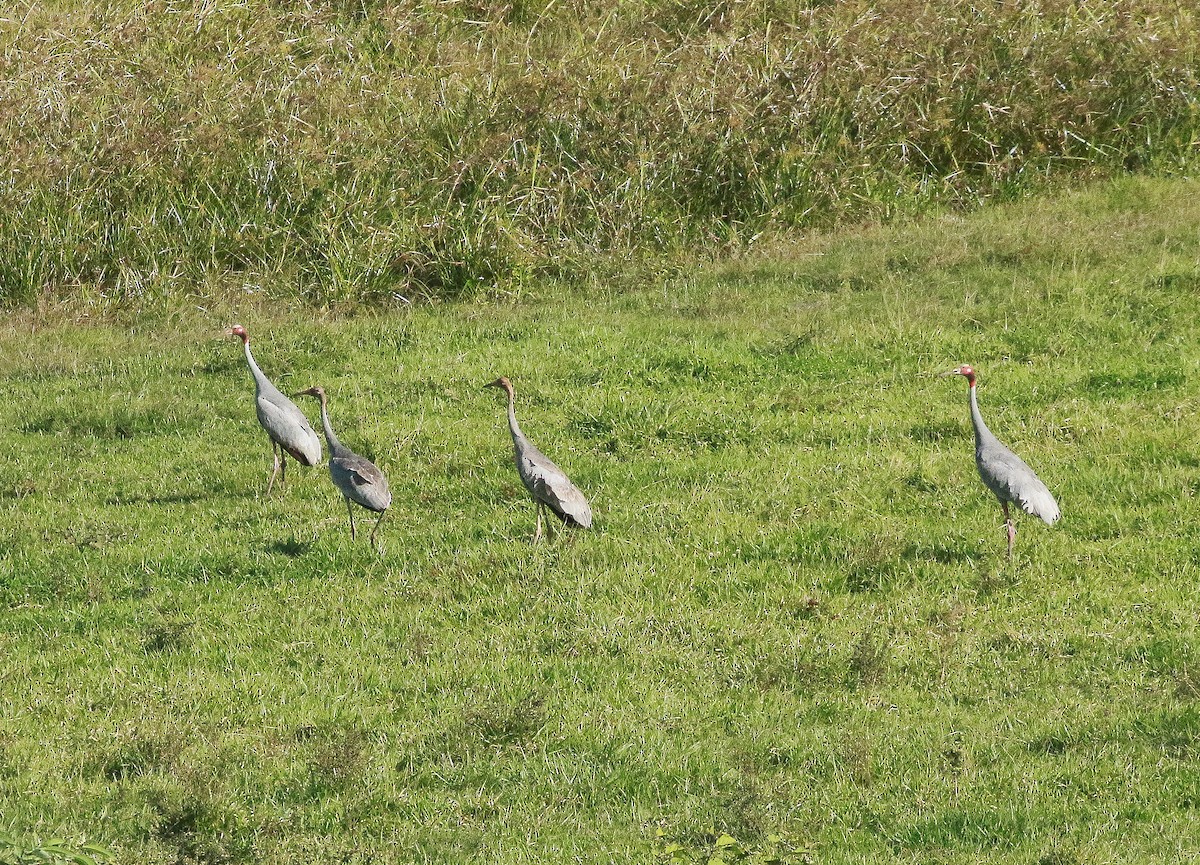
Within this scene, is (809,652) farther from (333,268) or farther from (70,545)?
(333,268)

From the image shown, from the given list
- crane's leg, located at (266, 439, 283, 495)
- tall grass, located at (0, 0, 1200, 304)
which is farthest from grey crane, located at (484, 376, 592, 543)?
tall grass, located at (0, 0, 1200, 304)

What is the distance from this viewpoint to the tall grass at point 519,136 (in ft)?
55.3

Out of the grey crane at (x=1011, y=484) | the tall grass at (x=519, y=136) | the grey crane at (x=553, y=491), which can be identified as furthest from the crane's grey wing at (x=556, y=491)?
the tall grass at (x=519, y=136)

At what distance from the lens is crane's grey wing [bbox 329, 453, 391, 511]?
33.9 feet

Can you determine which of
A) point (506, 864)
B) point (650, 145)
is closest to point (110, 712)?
point (506, 864)

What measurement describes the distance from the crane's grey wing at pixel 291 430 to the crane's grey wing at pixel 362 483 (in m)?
1.31

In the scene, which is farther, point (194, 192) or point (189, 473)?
point (194, 192)

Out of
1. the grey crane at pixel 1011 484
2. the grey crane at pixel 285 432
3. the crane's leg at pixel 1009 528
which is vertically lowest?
the grey crane at pixel 285 432

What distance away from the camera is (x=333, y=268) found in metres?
16.6

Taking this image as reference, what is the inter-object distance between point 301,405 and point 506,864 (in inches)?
309

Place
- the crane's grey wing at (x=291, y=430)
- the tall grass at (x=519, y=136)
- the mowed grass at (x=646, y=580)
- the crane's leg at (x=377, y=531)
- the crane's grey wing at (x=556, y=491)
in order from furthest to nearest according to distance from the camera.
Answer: the tall grass at (x=519, y=136) → the crane's grey wing at (x=291, y=430) → the crane's leg at (x=377, y=531) → the crane's grey wing at (x=556, y=491) → the mowed grass at (x=646, y=580)

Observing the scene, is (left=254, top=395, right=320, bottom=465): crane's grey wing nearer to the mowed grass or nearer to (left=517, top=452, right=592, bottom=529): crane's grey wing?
the mowed grass

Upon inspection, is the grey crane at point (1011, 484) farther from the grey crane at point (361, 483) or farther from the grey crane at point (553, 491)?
the grey crane at point (361, 483)

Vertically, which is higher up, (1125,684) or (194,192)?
(1125,684)
